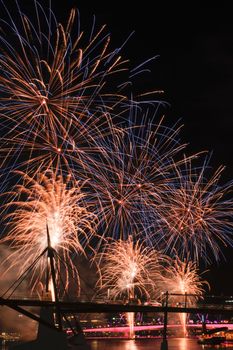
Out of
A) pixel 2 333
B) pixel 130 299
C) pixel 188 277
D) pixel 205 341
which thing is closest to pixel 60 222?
pixel 130 299

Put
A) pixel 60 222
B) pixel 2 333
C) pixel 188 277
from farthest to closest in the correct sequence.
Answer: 1. pixel 2 333
2. pixel 188 277
3. pixel 60 222

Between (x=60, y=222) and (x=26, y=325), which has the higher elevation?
(x=60, y=222)

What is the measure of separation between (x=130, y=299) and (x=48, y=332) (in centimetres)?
3038

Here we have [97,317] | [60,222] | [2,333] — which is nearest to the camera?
[60,222]

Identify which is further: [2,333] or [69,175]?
[2,333]

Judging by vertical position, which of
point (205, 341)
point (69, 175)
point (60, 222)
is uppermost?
point (69, 175)

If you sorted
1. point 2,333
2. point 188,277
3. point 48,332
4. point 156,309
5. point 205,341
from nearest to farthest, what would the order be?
1. point 48,332
2. point 156,309
3. point 188,277
4. point 205,341
5. point 2,333

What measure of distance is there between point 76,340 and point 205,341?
4864 centimetres

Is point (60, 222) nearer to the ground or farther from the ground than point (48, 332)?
farther from the ground

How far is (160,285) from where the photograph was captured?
12800 cm

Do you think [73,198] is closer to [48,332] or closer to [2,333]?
[48,332]

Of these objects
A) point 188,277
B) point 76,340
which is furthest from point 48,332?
point 188,277

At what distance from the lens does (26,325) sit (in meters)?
115

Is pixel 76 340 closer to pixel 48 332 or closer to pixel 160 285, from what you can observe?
pixel 48 332
